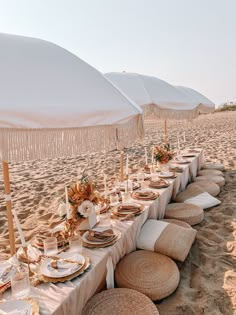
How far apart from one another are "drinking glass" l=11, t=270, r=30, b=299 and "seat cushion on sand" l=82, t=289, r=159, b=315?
50 centimetres

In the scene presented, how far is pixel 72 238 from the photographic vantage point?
2.18 m

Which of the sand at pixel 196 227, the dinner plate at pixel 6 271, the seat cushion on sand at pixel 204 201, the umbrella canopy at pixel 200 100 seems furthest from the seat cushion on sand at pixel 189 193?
the dinner plate at pixel 6 271

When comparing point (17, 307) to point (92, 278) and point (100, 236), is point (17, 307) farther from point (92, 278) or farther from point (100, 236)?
point (100, 236)

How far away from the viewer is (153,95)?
396cm

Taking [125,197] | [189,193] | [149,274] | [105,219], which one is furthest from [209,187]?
[149,274]

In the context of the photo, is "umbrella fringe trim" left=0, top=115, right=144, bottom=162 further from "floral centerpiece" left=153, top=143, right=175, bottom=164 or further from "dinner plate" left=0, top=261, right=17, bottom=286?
"floral centerpiece" left=153, top=143, right=175, bottom=164

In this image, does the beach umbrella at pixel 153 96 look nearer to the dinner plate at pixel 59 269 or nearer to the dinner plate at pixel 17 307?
the dinner plate at pixel 59 269

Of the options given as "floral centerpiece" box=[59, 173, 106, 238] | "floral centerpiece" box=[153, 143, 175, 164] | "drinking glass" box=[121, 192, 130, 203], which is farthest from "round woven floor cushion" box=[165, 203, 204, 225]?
"floral centerpiece" box=[59, 173, 106, 238]

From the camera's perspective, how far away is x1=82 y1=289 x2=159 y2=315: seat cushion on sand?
1.81 metres

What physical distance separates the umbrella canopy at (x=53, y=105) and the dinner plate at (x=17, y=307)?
89 centimetres

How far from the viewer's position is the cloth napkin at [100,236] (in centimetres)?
220

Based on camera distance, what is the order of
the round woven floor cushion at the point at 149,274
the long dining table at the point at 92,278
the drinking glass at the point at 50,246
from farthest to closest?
the round woven floor cushion at the point at 149,274 < the drinking glass at the point at 50,246 < the long dining table at the point at 92,278

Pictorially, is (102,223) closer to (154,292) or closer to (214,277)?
(154,292)

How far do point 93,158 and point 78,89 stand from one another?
24.2 ft
